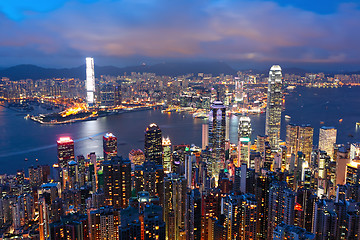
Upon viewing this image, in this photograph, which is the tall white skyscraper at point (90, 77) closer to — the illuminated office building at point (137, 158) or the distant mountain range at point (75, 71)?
the distant mountain range at point (75, 71)

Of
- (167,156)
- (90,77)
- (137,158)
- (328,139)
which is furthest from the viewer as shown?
(90,77)

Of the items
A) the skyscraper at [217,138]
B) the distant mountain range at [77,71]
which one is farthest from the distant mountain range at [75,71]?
the skyscraper at [217,138]

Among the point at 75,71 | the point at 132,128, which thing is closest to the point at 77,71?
the point at 75,71

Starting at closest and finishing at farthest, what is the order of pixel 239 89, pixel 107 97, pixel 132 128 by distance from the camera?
pixel 132 128 → pixel 239 89 → pixel 107 97

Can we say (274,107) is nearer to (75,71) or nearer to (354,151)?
(354,151)

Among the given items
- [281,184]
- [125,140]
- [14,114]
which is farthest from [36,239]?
[14,114]

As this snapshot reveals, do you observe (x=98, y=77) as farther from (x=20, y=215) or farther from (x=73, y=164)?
(x=20, y=215)

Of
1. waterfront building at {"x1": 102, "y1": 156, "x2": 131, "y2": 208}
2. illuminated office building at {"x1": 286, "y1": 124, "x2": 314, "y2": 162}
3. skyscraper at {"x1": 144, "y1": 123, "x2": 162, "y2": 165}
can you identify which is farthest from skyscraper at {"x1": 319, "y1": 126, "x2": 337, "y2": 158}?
waterfront building at {"x1": 102, "y1": 156, "x2": 131, "y2": 208}
